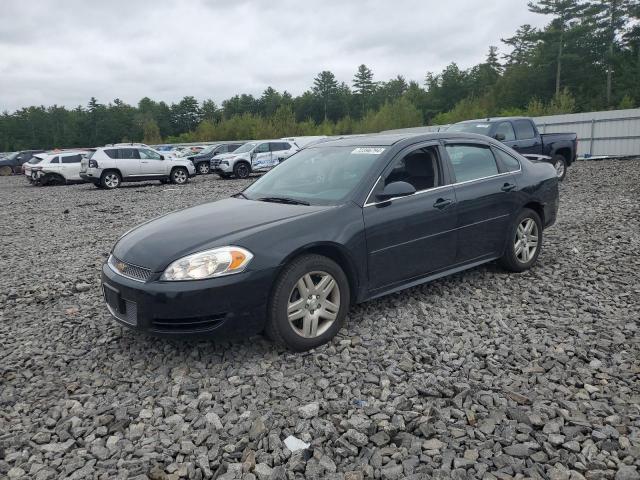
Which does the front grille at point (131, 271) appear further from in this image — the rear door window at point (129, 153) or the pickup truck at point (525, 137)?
the rear door window at point (129, 153)

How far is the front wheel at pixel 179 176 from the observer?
69.4 feet

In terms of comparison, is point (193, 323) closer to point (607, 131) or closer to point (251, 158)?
point (251, 158)

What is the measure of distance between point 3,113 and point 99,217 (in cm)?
11539

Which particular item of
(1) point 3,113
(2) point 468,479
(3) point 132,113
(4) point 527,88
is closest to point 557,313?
(2) point 468,479

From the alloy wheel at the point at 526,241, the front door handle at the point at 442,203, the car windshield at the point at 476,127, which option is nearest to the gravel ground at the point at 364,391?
the alloy wheel at the point at 526,241

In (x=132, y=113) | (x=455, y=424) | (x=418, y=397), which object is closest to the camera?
(x=455, y=424)

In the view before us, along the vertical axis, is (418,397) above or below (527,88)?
below

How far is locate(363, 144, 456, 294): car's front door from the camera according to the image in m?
4.21

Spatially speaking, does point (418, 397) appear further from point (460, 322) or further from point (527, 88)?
point (527, 88)

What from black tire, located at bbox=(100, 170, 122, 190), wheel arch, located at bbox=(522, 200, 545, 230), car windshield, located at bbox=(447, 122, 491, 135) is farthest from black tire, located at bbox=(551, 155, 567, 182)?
black tire, located at bbox=(100, 170, 122, 190)

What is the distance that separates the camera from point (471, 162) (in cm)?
516

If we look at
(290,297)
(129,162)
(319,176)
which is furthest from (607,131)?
(290,297)

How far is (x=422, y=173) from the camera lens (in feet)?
15.6

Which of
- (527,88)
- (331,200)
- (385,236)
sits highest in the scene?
(527,88)
